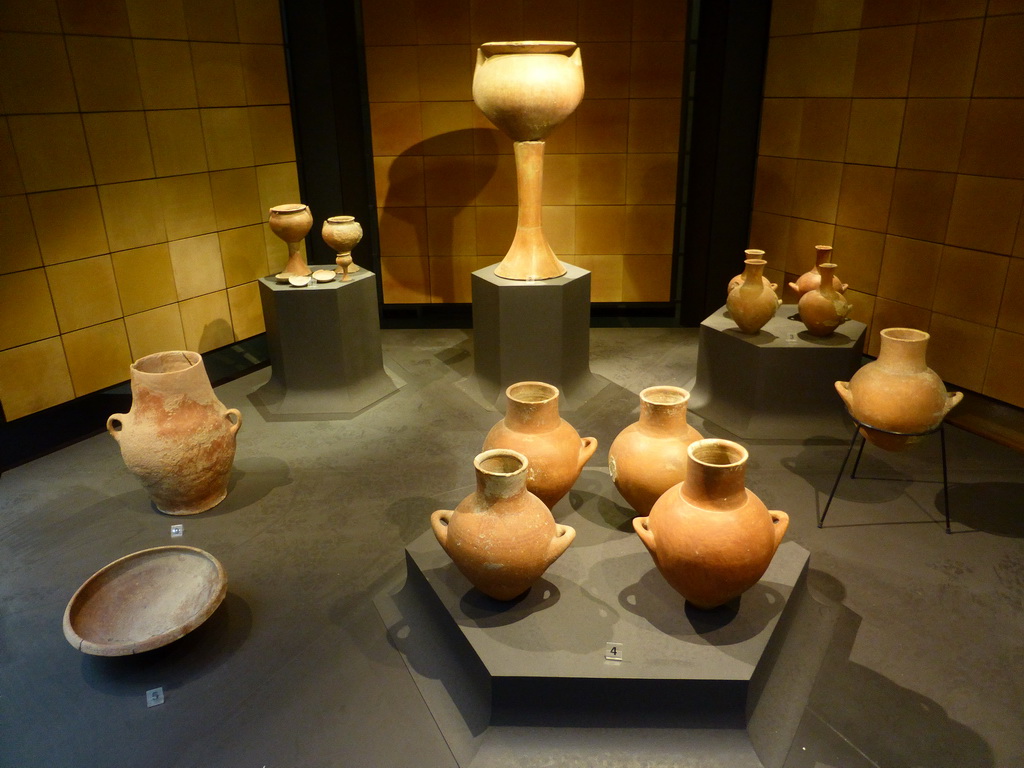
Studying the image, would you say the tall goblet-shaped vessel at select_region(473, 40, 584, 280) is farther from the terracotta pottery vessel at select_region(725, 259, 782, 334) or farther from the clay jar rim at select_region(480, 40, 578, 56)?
the terracotta pottery vessel at select_region(725, 259, 782, 334)

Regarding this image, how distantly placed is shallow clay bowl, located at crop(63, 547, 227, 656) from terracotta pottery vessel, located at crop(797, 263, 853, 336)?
122 inches

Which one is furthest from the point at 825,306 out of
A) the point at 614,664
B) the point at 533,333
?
the point at 614,664

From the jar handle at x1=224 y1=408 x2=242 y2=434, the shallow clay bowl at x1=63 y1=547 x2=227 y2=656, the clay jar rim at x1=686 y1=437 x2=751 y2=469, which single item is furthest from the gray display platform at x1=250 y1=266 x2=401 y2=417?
the clay jar rim at x1=686 y1=437 x2=751 y2=469

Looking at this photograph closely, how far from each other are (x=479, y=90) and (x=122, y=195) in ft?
7.11

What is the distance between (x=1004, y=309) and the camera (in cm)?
411

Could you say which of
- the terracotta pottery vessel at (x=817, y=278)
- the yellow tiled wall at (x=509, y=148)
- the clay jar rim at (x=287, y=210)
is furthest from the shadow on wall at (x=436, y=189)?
the terracotta pottery vessel at (x=817, y=278)

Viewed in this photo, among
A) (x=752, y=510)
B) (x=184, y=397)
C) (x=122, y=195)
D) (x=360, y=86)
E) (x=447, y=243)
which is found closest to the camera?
(x=752, y=510)

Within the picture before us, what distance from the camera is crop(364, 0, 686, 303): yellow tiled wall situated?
5449mm

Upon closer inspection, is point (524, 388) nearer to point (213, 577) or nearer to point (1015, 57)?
point (213, 577)

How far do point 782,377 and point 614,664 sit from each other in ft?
7.60

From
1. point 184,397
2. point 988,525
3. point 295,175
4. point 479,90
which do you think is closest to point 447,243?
point 295,175

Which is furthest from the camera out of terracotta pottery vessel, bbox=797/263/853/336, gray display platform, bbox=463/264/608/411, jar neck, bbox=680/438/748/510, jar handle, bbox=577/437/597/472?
gray display platform, bbox=463/264/608/411

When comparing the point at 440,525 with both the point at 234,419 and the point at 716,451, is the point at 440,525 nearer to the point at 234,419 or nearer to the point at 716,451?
the point at 716,451

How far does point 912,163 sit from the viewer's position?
14.7ft
